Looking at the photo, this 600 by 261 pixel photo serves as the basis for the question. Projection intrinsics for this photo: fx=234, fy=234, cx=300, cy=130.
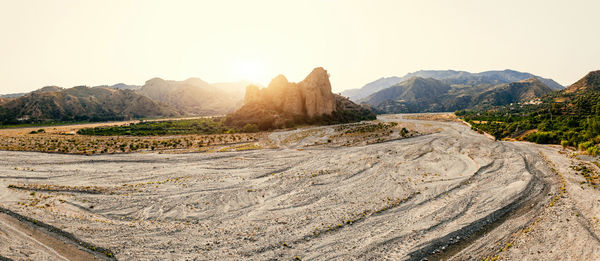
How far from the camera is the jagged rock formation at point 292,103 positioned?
9631 cm

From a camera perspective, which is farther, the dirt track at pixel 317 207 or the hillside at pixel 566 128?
the hillside at pixel 566 128

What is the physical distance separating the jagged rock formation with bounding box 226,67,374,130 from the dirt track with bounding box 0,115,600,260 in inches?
2302

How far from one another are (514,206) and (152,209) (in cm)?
3368

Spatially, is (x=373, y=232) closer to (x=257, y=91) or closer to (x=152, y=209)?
(x=152, y=209)

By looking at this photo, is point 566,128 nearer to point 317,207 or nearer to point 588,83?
point 317,207

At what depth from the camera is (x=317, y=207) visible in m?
22.2

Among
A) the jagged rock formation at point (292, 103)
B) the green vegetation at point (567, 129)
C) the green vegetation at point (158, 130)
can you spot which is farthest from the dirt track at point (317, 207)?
the jagged rock formation at point (292, 103)

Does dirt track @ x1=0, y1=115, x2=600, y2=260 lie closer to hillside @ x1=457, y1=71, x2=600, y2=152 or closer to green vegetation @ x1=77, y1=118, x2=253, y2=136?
hillside @ x1=457, y1=71, x2=600, y2=152

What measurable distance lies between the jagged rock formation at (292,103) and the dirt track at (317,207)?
5846 cm

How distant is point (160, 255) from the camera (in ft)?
50.2

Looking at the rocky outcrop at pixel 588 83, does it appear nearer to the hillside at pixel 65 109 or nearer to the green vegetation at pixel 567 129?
the green vegetation at pixel 567 129

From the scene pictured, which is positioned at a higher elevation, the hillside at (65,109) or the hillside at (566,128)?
the hillside at (65,109)

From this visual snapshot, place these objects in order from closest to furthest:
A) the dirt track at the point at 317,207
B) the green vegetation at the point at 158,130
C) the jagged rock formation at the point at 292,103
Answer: the dirt track at the point at 317,207 < the green vegetation at the point at 158,130 < the jagged rock formation at the point at 292,103

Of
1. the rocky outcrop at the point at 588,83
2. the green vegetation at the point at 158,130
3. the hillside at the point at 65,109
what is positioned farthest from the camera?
the hillside at the point at 65,109
